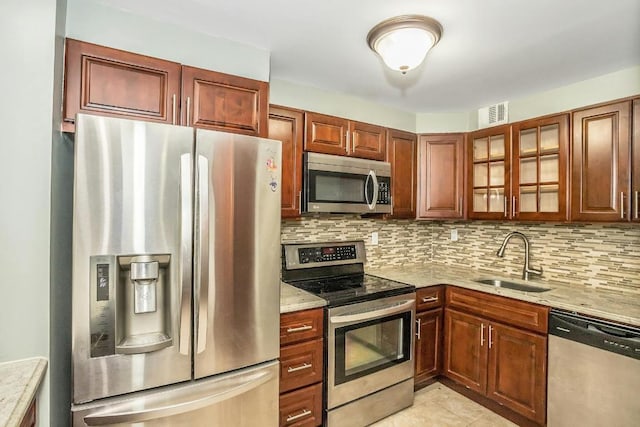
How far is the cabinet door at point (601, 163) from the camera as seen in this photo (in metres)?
2.04

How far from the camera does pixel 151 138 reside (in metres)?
1.40

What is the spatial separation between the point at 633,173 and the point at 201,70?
264 cm

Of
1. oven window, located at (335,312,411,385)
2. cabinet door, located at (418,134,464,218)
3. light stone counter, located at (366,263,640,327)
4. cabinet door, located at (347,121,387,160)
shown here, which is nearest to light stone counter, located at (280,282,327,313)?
oven window, located at (335,312,411,385)

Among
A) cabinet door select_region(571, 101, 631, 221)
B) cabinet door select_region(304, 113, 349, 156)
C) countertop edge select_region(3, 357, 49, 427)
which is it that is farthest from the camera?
cabinet door select_region(304, 113, 349, 156)

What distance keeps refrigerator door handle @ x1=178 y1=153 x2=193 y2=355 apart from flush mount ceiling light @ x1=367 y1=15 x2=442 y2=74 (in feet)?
3.82

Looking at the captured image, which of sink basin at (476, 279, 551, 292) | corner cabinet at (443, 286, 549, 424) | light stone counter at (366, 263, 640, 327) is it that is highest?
light stone counter at (366, 263, 640, 327)

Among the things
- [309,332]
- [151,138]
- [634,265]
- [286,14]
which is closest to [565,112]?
[634,265]

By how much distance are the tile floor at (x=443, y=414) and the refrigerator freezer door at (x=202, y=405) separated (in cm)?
98

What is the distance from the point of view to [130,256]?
4.46 feet

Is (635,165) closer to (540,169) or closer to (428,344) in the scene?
(540,169)

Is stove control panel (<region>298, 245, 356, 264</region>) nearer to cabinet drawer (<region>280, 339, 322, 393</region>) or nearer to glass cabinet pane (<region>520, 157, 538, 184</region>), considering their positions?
cabinet drawer (<region>280, 339, 322, 393</region>)

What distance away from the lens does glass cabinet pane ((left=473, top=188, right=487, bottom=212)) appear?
9.32 ft

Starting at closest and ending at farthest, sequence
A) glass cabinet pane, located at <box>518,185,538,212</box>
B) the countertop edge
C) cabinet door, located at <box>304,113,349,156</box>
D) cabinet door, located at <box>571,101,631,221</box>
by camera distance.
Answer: the countertop edge < cabinet door, located at <box>571,101,631,221</box> < cabinet door, located at <box>304,113,349,156</box> < glass cabinet pane, located at <box>518,185,538,212</box>

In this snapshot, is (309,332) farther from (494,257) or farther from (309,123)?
(494,257)
